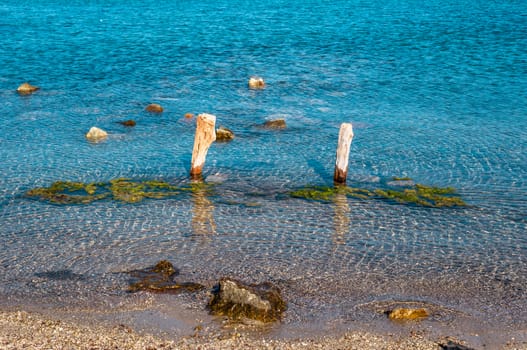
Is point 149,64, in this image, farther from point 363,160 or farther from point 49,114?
point 363,160

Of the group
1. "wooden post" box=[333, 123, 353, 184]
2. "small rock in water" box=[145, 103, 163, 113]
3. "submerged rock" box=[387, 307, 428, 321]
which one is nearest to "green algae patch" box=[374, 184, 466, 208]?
"wooden post" box=[333, 123, 353, 184]

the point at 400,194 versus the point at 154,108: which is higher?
the point at 400,194

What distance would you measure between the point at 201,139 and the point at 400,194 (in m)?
7.15

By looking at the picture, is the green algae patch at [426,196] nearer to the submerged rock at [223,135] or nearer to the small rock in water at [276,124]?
the submerged rock at [223,135]

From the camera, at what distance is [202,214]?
2227 cm

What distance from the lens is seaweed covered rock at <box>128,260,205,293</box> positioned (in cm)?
1714

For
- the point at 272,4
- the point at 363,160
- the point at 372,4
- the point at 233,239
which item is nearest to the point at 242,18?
the point at 272,4

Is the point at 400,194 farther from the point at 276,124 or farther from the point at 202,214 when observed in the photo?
the point at 276,124

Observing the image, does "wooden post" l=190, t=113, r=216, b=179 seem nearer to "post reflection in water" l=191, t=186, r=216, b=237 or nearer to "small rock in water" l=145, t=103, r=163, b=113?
"post reflection in water" l=191, t=186, r=216, b=237

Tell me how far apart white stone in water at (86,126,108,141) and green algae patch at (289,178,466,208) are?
10533 millimetres

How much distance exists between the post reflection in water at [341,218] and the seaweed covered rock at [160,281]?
5.03 meters

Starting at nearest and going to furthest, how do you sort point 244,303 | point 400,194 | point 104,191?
point 244,303
point 400,194
point 104,191

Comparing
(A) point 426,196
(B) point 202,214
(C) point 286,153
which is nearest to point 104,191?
(B) point 202,214

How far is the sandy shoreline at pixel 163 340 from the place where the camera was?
14375 millimetres
